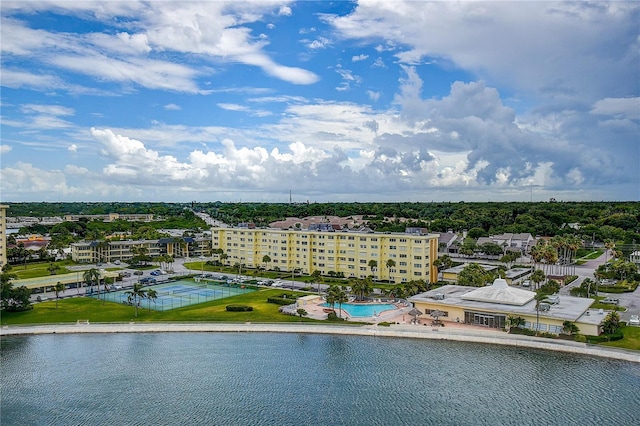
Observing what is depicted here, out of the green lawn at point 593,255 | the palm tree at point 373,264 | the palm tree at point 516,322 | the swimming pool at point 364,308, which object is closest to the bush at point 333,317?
the swimming pool at point 364,308

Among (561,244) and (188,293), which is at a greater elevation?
(561,244)

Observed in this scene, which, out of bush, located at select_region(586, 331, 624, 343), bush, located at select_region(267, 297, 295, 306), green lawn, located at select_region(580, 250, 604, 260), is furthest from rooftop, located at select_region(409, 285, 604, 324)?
green lawn, located at select_region(580, 250, 604, 260)

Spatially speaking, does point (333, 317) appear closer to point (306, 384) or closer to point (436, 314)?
point (436, 314)

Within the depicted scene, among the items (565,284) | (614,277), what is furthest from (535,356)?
(614,277)

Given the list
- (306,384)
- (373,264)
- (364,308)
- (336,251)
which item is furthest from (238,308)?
(336,251)

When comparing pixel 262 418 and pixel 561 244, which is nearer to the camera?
pixel 262 418

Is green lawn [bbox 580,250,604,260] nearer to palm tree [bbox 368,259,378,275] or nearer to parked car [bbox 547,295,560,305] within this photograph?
palm tree [bbox 368,259,378,275]

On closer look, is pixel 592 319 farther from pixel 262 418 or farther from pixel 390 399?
pixel 262 418
